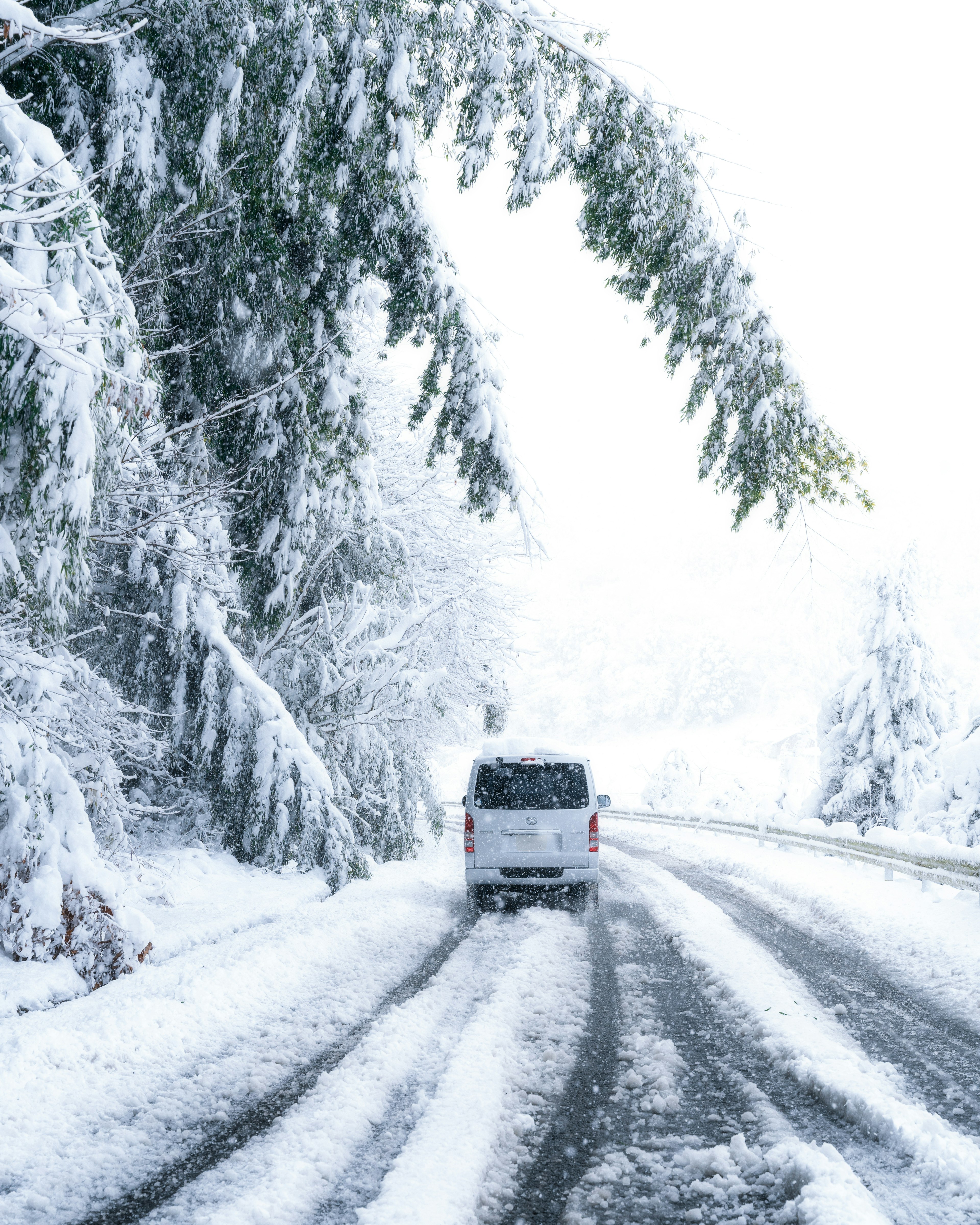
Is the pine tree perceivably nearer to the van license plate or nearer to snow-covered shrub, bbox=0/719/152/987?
snow-covered shrub, bbox=0/719/152/987

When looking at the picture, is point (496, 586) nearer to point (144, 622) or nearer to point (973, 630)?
point (144, 622)

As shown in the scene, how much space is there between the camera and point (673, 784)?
40781 mm

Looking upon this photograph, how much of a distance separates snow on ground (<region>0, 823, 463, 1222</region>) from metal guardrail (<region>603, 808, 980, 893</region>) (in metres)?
6.01

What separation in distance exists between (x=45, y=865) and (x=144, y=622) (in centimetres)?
385

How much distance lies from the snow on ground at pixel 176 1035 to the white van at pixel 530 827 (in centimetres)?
113

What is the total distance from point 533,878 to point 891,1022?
213 inches

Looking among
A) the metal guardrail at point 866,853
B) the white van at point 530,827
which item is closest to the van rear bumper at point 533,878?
the white van at point 530,827

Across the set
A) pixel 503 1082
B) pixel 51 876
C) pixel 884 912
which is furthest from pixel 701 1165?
pixel 884 912

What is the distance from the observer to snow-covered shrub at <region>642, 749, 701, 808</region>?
4031cm

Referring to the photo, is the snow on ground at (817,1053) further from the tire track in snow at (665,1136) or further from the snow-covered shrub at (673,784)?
the snow-covered shrub at (673,784)

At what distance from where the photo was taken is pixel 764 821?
1934 cm

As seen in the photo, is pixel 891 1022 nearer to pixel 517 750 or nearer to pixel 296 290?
pixel 517 750

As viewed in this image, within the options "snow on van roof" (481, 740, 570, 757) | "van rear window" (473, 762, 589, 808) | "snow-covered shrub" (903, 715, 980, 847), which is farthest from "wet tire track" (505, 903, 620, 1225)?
"snow-covered shrub" (903, 715, 980, 847)

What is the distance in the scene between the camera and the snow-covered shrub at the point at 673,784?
40312 mm
